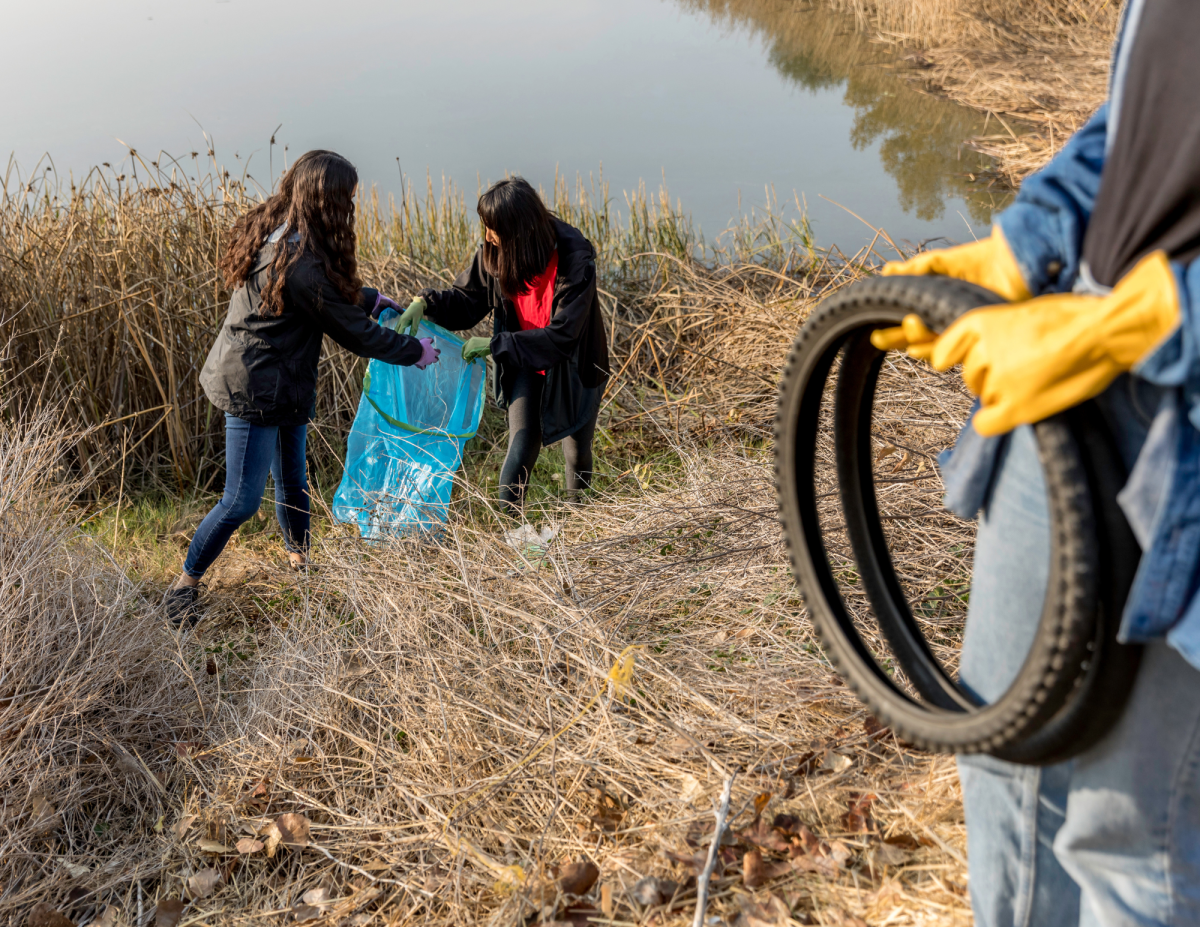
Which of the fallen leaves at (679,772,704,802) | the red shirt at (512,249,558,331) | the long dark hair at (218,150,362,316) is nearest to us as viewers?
the fallen leaves at (679,772,704,802)

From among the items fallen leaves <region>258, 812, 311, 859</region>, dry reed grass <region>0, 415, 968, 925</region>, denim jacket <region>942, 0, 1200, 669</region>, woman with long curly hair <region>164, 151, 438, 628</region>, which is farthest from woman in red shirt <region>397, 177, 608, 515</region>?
denim jacket <region>942, 0, 1200, 669</region>

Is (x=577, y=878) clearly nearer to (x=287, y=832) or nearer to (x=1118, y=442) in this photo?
(x=287, y=832)

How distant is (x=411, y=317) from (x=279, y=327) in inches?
19.7

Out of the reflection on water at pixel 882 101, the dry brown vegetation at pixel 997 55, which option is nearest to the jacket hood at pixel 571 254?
the reflection on water at pixel 882 101

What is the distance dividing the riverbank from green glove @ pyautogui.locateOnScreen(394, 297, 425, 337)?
8.80 metres

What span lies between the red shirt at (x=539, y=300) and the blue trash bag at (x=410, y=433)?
275 millimetres

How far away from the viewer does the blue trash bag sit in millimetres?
3238

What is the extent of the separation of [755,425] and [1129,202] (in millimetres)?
3241

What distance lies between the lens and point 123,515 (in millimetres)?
4168

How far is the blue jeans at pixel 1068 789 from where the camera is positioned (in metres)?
0.97

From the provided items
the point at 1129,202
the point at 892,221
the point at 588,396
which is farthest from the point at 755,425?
the point at 892,221

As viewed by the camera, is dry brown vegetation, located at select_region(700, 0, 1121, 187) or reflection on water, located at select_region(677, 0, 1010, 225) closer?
reflection on water, located at select_region(677, 0, 1010, 225)

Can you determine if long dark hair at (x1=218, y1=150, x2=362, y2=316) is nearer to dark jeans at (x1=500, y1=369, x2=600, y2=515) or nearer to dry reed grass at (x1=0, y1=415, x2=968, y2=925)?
dark jeans at (x1=500, y1=369, x2=600, y2=515)

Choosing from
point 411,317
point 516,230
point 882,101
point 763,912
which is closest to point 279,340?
point 411,317
